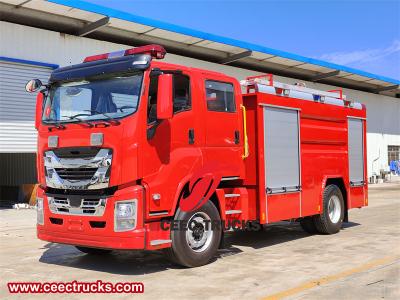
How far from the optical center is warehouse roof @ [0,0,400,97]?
51.9 ft

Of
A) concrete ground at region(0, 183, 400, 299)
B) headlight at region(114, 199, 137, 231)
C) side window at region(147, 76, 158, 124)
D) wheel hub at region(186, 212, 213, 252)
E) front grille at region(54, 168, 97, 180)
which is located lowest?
concrete ground at region(0, 183, 400, 299)

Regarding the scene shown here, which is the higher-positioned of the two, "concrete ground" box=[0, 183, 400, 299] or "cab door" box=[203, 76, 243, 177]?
"cab door" box=[203, 76, 243, 177]

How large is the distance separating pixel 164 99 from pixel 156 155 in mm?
780

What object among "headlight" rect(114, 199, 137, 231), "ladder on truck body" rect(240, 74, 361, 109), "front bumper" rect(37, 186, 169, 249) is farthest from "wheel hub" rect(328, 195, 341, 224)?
"headlight" rect(114, 199, 137, 231)

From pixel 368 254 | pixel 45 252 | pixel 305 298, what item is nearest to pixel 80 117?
pixel 45 252

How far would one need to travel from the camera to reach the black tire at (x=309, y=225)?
10195 mm

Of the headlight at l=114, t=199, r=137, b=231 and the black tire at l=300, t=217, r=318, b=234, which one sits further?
the black tire at l=300, t=217, r=318, b=234

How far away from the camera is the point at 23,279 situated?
261 inches

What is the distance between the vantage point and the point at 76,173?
667cm

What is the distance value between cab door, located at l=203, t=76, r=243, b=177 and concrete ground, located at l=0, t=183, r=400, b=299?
155 centimetres

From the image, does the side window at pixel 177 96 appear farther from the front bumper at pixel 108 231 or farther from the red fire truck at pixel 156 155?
the front bumper at pixel 108 231

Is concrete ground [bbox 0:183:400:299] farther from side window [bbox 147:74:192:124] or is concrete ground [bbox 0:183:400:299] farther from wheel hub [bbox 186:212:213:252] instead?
side window [bbox 147:74:192:124]

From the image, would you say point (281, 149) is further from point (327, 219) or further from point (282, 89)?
point (327, 219)

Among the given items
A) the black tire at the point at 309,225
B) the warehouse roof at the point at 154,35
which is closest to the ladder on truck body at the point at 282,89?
Answer: the black tire at the point at 309,225
